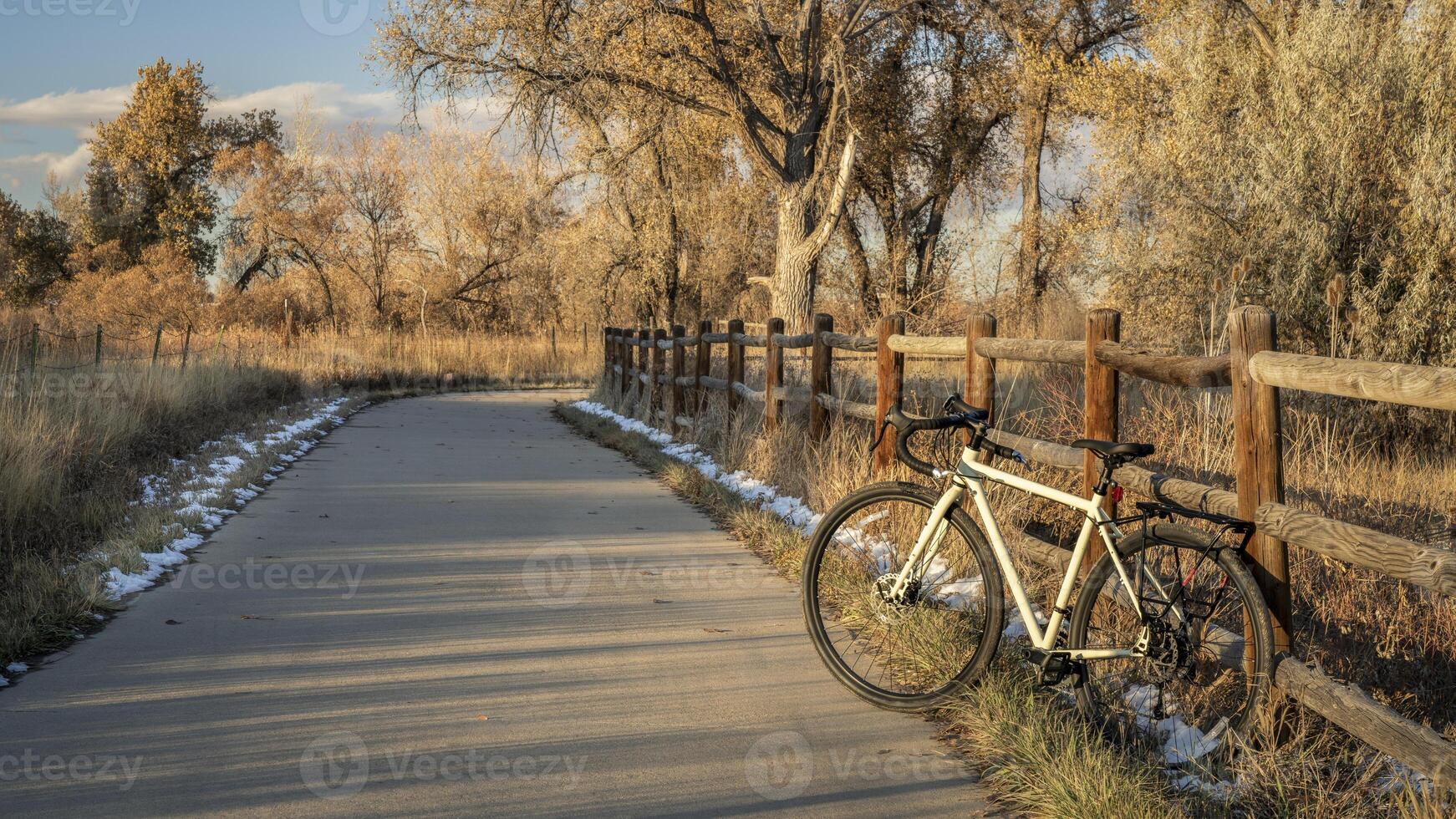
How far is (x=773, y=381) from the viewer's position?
12180mm

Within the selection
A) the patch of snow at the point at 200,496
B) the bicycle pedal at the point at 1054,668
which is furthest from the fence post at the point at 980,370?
the patch of snow at the point at 200,496

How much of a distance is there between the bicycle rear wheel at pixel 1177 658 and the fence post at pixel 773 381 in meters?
7.21

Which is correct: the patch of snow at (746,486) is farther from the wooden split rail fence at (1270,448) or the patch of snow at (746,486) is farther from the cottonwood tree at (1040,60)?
the cottonwood tree at (1040,60)

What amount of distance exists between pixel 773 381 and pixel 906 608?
6947 mm

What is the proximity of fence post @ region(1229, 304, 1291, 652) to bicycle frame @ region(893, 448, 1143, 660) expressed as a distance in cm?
50

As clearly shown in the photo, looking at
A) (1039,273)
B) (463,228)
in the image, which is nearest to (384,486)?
(1039,273)

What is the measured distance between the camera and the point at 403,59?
66.7 ft

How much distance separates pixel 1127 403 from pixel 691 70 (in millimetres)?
12020

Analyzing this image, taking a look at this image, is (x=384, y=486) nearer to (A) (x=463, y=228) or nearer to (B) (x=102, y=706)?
(B) (x=102, y=706)

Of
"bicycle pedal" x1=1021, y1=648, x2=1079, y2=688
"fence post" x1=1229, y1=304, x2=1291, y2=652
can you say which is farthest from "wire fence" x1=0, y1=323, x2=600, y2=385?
"fence post" x1=1229, y1=304, x2=1291, y2=652

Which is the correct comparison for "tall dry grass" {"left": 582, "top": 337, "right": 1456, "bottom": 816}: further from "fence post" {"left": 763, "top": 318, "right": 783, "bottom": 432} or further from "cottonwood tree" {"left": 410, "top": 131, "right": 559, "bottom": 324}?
"cottonwood tree" {"left": 410, "top": 131, "right": 559, "bottom": 324}

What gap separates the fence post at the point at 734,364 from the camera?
13977 mm

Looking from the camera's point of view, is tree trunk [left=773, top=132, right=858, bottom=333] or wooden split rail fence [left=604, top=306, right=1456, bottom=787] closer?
wooden split rail fence [left=604, top=306, right=1456, bottom=787]

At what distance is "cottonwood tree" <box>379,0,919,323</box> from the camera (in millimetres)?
19781
